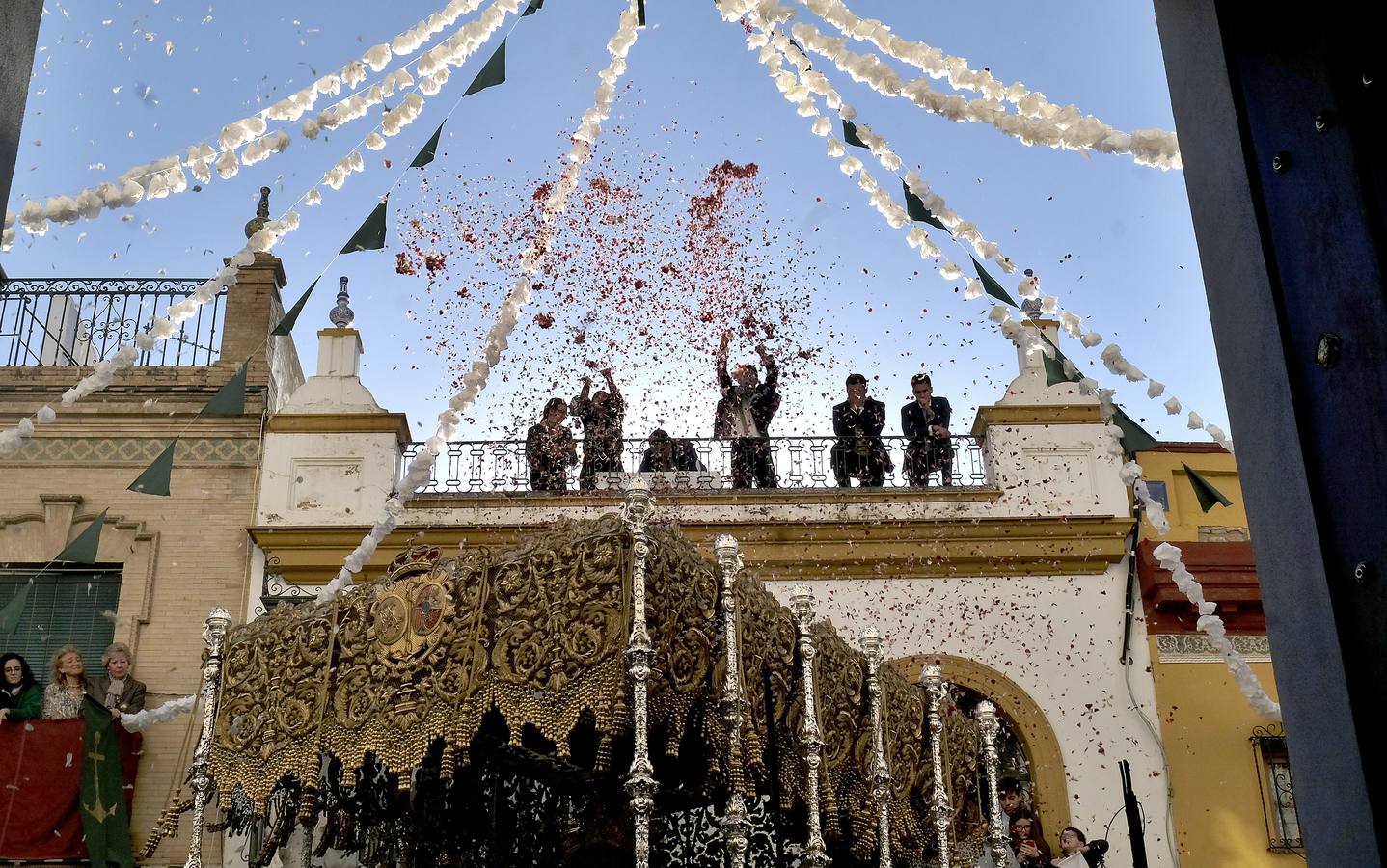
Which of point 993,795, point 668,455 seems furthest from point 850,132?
point 668,455

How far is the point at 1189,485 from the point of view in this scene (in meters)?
12.0

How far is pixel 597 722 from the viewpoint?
6113mm

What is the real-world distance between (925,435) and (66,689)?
23.6 feet

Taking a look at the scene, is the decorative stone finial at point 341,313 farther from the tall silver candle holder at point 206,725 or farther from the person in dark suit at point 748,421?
the tall silver candle holder at point 206,725

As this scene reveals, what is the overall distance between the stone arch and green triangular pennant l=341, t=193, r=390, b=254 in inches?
235

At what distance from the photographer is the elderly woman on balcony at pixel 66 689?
10492mm

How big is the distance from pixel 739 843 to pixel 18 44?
4.74 meters

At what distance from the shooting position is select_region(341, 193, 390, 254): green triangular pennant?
6.42 m

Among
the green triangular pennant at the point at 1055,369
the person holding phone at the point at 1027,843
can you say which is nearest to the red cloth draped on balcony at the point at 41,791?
the person holding phone at the point at 1027,843

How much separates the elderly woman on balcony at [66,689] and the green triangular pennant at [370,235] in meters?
5.77

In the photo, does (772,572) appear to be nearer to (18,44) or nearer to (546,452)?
(546,452)

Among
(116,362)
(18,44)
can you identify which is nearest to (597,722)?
(116,362)

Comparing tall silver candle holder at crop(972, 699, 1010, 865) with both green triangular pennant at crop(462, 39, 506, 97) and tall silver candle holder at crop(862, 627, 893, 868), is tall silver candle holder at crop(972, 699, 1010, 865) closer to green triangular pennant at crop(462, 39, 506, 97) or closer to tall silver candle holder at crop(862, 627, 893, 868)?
tall silver candle holder at crop(862, 627, 893, 868)

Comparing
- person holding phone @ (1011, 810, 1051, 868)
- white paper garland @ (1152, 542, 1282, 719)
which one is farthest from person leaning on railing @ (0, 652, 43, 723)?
white paper garland @ (1152, 542, 1282, 719)
